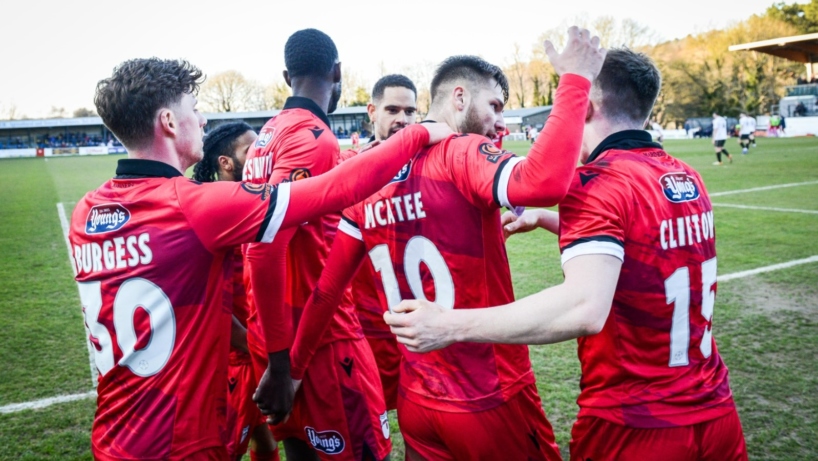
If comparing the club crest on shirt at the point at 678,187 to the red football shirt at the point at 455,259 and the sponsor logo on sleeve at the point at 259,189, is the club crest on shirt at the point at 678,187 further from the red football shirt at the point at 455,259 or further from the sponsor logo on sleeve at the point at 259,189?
the sponsor logo on sleeve at the point at 259,189

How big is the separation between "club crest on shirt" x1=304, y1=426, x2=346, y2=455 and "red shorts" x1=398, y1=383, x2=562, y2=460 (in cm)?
59

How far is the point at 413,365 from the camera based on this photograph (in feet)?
7.78

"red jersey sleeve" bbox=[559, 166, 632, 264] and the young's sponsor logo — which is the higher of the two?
"red jersey sleeve" bbox=[559, 166, 632, 264]

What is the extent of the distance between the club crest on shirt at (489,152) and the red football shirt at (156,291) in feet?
2.55

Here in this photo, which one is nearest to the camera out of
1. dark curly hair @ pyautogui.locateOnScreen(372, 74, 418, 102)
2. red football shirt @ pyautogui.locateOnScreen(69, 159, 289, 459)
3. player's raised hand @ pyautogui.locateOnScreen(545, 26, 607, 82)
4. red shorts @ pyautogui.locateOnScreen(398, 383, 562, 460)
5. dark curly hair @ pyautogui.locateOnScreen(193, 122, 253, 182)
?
player's raised hand @ pyautogui.locateOnScreen(545, 26, 607, 82)

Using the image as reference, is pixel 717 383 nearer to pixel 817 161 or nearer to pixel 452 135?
pixel 452 135

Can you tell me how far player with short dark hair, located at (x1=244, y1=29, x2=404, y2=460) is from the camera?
2.69m

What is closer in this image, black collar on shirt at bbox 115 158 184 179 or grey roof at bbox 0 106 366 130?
black collar on shirt at bbox 115 158 184 179

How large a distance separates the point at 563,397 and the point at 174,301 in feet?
11.0

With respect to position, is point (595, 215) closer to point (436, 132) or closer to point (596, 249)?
point (596, 249)

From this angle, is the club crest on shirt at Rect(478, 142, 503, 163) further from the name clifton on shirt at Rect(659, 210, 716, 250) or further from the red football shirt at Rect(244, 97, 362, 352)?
the red football shirt at Rect(244, 97, 362, 352)

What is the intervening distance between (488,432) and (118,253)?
1.56m

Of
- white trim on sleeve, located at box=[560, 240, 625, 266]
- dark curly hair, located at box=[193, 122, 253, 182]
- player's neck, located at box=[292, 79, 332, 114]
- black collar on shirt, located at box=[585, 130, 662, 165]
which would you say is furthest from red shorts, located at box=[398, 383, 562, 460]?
dark curly hair, located at box=[193, 122, 253, 182]

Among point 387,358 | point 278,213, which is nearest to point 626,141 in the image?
point 278,213
